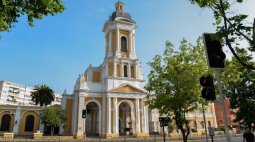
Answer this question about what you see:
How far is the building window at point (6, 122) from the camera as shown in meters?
45.5

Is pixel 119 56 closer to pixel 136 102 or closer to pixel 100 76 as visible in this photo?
pixel 100 76

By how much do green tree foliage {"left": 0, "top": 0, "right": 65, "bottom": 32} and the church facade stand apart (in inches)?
1269

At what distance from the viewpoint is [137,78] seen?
159ft

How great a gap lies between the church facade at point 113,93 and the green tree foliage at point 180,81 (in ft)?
74.7

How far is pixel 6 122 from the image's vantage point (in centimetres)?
4578

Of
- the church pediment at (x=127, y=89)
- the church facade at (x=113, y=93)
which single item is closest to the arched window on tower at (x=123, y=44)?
the church facade at (x=113, y=93)

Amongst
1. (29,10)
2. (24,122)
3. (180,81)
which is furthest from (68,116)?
(29,10)

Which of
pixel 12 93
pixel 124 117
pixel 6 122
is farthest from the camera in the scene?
pixel 12 93

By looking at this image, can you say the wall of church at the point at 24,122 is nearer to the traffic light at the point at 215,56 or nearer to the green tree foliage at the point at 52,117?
the green tree foliage at the point at 52,117

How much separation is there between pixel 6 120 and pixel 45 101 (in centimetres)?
1097

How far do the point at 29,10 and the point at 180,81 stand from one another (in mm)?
13747

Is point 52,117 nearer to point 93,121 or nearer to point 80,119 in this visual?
point 80,119

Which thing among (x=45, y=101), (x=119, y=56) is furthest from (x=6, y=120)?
(x=119, y=56)

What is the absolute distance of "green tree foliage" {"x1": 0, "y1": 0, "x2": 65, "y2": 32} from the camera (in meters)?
7.73
